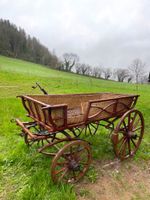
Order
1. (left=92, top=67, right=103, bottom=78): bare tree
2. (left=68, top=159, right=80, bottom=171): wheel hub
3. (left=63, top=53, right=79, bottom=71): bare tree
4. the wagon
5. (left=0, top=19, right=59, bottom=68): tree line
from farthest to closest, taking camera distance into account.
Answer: (left=63, top=53, right=79, bottom=71): bare tree, (left=92, top=67, right=103, bottom=78): bare tree, (left=0, top=19, right=59, bottom=68): tree line, (left=68, top=159, right=80, bottom=171): wheel hub, the wagon

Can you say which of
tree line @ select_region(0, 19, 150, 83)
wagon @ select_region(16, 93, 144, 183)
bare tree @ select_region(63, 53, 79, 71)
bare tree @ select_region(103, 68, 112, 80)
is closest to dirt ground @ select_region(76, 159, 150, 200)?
wagon @ select_region(16, 93, 144, 183)

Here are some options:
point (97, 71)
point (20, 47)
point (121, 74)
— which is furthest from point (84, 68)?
point (20, 47)

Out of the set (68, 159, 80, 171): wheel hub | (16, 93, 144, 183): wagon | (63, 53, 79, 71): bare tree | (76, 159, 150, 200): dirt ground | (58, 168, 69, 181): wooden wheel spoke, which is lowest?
(76, 159, 150, 200): dirt ground

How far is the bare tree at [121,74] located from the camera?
49.1 metres

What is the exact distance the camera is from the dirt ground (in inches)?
101

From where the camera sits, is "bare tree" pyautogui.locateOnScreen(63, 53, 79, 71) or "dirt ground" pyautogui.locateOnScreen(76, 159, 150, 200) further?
"bare tree" pyautogui.locateOnScreen(63, 53, 79, 71)

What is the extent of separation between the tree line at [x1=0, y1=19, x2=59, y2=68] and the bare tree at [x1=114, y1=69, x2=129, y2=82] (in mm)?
15459

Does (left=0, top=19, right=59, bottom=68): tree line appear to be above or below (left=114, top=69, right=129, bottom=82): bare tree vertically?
above

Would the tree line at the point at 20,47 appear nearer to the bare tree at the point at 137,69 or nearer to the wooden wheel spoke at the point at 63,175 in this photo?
the bare tree at the point at 137,69

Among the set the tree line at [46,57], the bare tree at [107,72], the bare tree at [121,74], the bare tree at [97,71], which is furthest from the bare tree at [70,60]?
the bare tree at [121,74]

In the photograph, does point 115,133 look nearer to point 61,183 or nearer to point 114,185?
point 114,185

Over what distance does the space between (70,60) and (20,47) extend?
42.4ft

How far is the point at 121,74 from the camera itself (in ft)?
162

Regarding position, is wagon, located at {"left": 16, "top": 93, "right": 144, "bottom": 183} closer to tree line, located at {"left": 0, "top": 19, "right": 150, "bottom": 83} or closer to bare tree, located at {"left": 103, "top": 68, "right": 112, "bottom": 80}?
tree line, located at {"left": 0, "top": 19, "right": 150, "bottom": 83}
